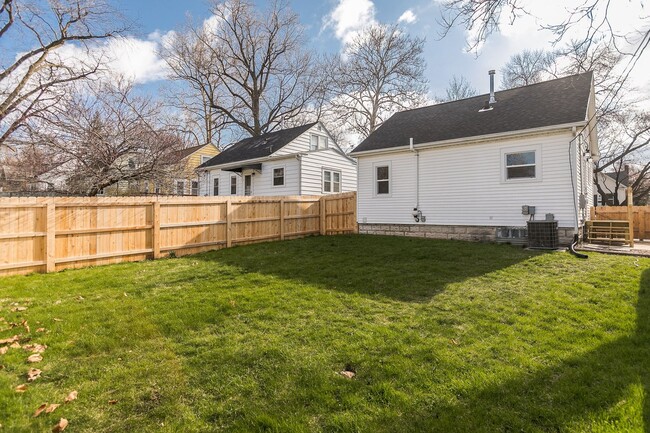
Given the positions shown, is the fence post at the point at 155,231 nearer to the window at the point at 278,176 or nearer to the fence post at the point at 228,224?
the fence post at the point at 228,224

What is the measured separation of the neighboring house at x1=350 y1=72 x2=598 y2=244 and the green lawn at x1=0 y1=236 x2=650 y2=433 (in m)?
3.86

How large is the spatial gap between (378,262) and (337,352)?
452 centimetres

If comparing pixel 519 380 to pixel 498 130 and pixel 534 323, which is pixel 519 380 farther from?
pixel 498 130

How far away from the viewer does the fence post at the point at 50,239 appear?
24.0ft

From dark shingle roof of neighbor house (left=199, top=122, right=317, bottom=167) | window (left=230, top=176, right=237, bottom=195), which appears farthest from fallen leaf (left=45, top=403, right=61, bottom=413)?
window (left=230, top=176, right=237, bottom=195)

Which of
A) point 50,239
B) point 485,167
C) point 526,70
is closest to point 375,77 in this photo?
point 526,70

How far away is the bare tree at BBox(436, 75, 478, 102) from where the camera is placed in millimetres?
27141

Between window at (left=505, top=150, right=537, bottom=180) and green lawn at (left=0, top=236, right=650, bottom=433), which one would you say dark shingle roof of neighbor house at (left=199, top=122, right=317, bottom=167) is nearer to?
window at (left=505, top=150, right=537, bottom=180)

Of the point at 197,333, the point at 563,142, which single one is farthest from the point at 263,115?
the point at 197,333

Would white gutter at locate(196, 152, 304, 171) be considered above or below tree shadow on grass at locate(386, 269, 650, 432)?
above

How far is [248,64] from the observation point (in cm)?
2714

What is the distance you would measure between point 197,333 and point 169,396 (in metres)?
1.29

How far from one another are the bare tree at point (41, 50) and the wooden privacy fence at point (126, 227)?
2191 mm

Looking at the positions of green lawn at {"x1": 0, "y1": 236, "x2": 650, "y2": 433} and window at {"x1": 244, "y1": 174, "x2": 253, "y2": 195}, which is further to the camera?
window at {"x1": 244, "y1": 174, "x2": 253, "y2": 195}
